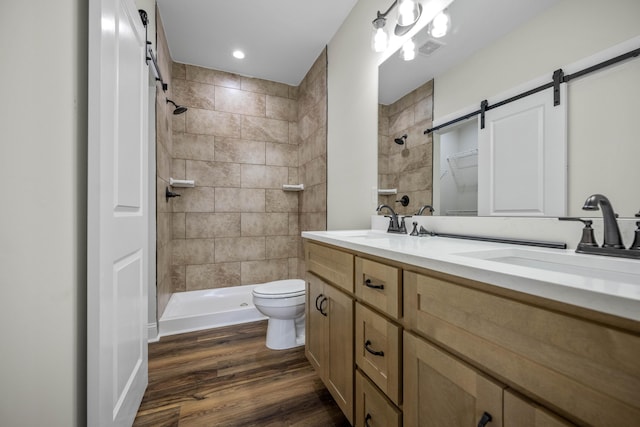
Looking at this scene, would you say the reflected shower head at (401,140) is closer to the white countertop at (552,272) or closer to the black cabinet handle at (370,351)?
the white countertop at (552,272)

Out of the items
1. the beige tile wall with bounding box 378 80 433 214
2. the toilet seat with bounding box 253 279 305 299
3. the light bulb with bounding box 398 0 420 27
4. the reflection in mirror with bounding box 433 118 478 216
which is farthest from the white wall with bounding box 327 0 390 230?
the toilet seat with bounding box 253 279 305 299

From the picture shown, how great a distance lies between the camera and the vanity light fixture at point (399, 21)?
1419 mm

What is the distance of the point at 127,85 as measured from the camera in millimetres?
1094

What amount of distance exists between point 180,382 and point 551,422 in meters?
1.78

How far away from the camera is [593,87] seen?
Answer: 810 millimetres

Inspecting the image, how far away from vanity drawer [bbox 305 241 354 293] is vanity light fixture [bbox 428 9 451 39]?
1.23 meters

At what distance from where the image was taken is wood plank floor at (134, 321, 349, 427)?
129 cm

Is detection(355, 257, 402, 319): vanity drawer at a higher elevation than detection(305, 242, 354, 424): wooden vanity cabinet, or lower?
higher

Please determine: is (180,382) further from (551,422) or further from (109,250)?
(551,422)

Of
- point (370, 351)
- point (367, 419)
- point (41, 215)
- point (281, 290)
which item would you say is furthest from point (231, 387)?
point (41, 215)

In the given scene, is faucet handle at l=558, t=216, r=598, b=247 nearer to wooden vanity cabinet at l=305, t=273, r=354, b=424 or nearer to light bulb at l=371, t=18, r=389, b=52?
wooden vanity cabinet at l=305, t=273, r=354, b=424

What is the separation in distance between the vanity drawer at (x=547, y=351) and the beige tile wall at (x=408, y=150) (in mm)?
934

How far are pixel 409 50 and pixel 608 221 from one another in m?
1.31

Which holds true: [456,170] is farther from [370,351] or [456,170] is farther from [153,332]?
[153,332]
